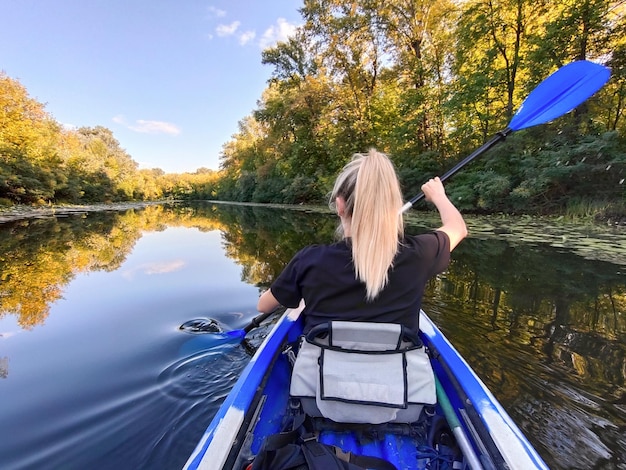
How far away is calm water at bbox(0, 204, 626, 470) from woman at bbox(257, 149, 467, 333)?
4.21 feet

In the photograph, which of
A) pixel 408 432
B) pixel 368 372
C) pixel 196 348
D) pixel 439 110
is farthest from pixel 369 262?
pixel 439 110

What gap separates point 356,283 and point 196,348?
239cm

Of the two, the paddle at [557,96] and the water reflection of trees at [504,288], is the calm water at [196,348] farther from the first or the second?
the paddle at [557,96]

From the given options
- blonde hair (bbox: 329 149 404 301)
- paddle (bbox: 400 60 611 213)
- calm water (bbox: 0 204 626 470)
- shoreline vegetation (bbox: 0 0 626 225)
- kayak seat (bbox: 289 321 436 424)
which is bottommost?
calm water (bbox: 0 204 626 470)

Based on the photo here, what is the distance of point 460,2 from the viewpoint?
12.7 meters

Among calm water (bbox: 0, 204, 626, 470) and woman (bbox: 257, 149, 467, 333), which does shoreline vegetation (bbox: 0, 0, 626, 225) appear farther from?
woman (bbox: 257, 149, 467, 333)

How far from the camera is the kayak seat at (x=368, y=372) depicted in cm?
121

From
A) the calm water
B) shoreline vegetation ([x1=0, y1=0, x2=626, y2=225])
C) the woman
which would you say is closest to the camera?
the woman

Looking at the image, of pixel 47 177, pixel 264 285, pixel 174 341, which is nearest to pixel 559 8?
pixel 264 285

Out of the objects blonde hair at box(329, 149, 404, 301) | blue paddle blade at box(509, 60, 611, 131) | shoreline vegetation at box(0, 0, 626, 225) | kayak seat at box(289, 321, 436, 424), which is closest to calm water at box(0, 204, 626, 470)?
kayak seat at box(289, 321, 436, 424)

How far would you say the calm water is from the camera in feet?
6.14

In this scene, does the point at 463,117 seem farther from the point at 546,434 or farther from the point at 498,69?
the point at 546,434

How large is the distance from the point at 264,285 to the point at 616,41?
1136cm

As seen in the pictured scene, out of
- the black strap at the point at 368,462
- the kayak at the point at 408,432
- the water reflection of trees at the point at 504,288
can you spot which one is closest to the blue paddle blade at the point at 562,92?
the water reflection of trees at the point at 504,288
